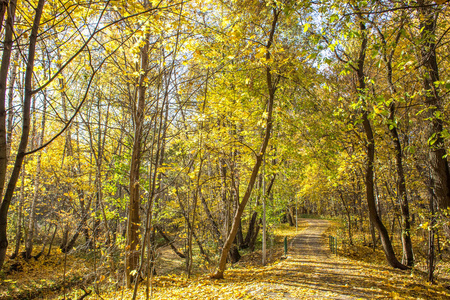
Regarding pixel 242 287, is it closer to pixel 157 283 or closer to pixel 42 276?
pixel 157 283

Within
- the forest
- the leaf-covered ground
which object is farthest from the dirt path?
the forest

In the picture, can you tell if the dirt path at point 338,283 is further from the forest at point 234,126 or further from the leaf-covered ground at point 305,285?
the forest at point 234,126

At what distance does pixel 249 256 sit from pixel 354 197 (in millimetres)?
7036

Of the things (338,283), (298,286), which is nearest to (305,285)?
(298,286)

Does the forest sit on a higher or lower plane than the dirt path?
higher

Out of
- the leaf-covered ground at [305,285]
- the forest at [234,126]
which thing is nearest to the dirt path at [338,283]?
the leaf-covered ground at [305,285]

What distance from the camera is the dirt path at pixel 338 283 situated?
544cm

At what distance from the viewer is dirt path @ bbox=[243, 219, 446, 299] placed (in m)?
5.44

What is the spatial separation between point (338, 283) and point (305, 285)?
0.97 m

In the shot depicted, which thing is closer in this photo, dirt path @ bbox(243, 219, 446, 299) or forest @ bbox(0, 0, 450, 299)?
forest @ bbox(0, 0, 450, 299)

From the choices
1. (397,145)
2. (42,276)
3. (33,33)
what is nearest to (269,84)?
(397,145)

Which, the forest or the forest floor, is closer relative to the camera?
the forest

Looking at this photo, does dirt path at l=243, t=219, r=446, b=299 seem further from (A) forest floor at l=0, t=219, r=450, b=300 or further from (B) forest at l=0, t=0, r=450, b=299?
(B) forest at l=0, t=0, r=450, b=299

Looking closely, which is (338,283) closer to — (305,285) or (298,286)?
(305,285)
